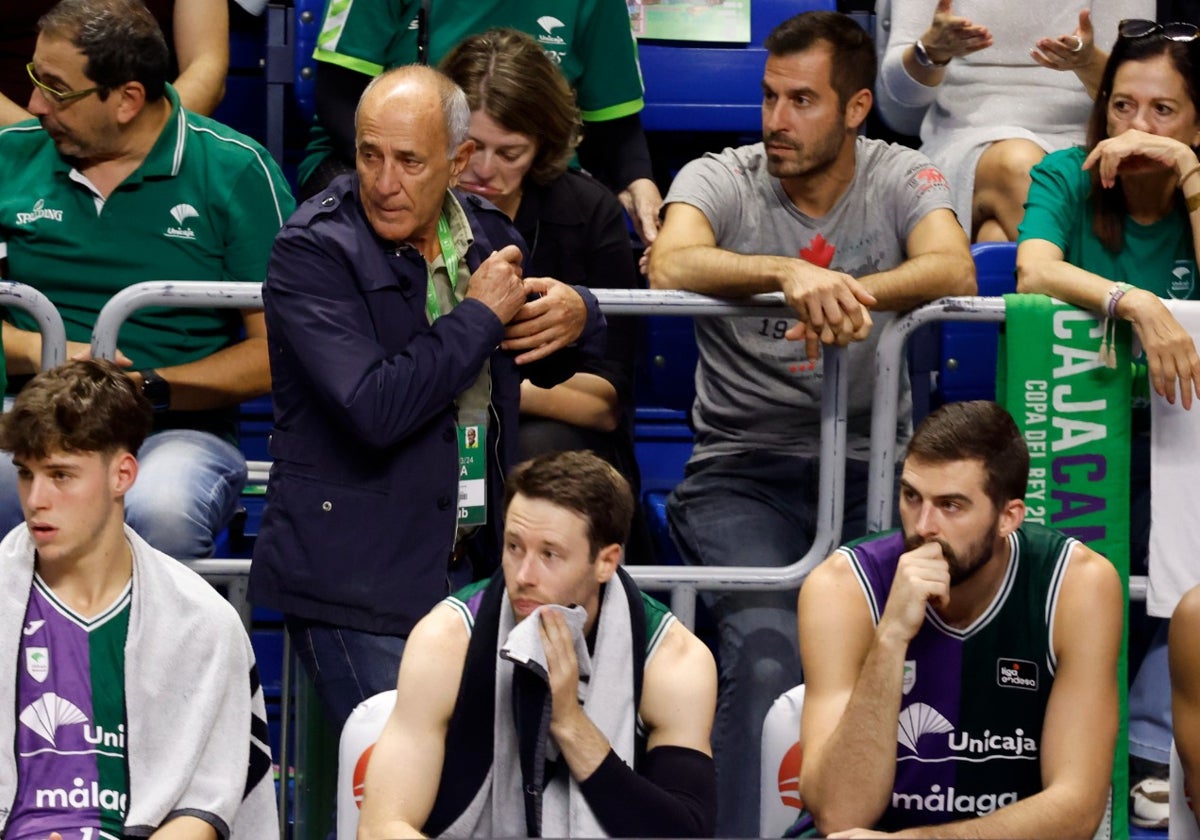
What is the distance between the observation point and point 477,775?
9.95ft

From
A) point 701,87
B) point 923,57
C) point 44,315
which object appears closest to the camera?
point 44,315

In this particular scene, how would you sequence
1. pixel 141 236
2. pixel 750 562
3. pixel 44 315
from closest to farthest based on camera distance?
pixel 44 315 < pixel 750 562 < pixel 141 236

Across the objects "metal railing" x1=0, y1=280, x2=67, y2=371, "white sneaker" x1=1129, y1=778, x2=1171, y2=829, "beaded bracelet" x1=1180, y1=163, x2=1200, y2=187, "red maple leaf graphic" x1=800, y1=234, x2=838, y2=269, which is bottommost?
"white sneaker" x1=1129, y1=778, x2=1171, y2=829

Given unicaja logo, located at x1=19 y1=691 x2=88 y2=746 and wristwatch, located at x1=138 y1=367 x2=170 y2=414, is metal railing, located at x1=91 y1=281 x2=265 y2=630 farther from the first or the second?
unicaja logo, located at x1=19 y1=691 x2=88 y2=746

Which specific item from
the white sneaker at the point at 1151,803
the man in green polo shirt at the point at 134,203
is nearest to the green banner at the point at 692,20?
the man in green polo shirt at the point at 134,203

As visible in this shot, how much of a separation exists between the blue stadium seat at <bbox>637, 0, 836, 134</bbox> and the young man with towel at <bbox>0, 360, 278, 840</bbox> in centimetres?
255

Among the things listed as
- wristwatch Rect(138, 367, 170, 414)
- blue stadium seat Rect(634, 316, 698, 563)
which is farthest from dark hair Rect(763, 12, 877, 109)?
wristwatch Rect(138, 367, 170, 414)

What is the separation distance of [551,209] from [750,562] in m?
0.92

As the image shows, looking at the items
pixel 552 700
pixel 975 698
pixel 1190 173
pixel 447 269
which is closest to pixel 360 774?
pixel 552 700

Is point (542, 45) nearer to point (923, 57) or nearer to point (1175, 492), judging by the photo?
point (923, 57)

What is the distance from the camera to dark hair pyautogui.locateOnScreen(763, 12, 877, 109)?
166 inches

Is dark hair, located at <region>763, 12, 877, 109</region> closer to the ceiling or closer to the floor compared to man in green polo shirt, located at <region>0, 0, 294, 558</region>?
closer to the ceiling

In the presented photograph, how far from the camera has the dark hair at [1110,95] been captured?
402cm

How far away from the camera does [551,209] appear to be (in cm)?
415
